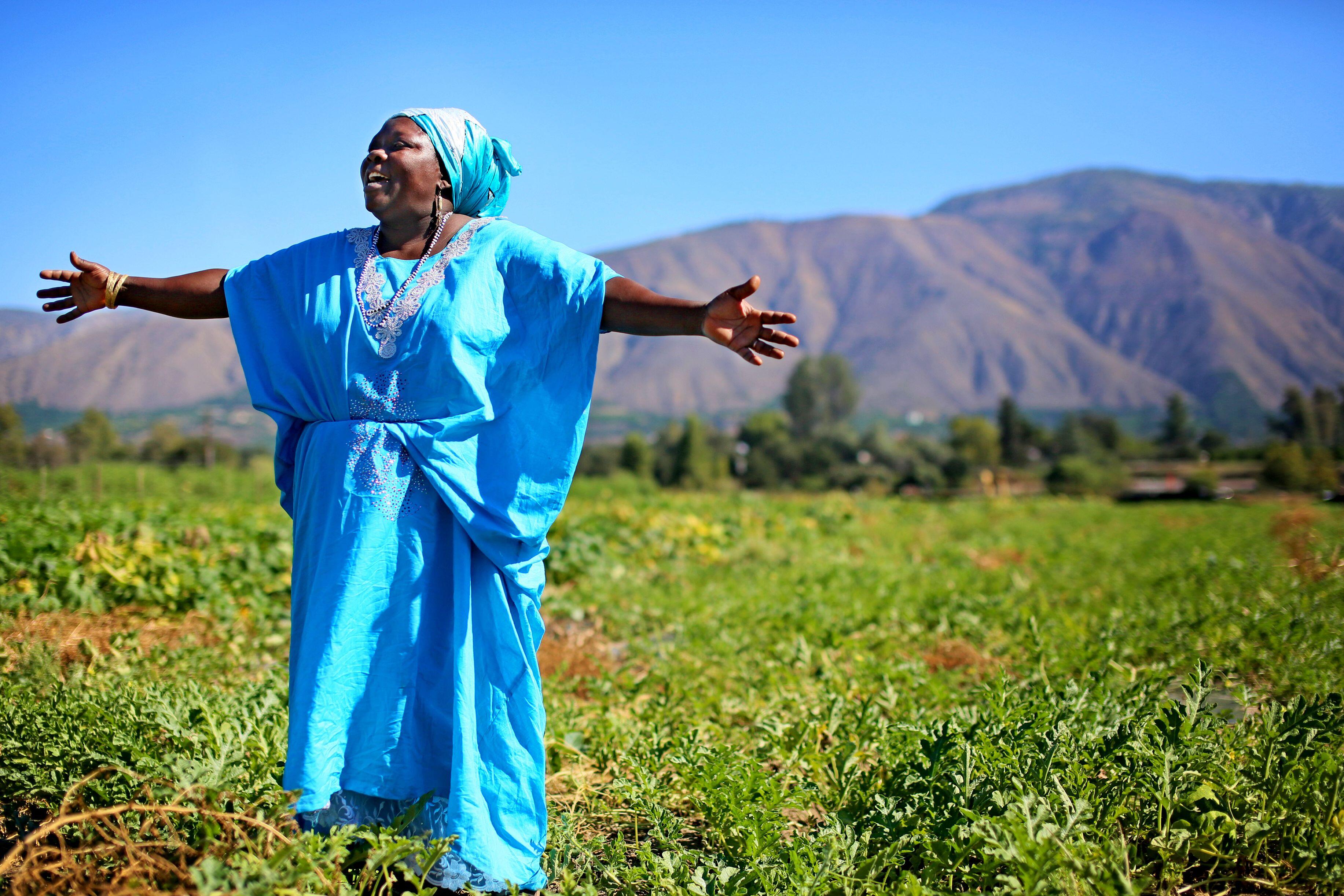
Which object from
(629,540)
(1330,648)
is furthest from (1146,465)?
(1330,648)

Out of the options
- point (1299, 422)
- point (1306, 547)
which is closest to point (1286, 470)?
point (1306, 547)

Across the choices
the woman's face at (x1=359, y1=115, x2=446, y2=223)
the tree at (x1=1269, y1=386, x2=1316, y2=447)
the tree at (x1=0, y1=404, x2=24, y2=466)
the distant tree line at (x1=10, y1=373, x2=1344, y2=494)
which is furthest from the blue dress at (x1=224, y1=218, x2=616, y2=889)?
the tree at (x1=1269, y1=386, x2=1316, y2=447)

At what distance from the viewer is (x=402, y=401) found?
2.29 m

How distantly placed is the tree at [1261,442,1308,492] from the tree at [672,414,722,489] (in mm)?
23839

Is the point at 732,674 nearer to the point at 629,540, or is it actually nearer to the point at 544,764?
the point at 544,764

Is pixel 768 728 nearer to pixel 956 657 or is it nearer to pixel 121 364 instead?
pixel 956 657

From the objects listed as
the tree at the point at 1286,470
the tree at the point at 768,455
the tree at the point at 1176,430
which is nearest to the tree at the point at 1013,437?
the tree at the point at 768,455

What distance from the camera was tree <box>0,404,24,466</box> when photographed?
10.6 metres

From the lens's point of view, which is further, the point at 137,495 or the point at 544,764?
the point at 137,495

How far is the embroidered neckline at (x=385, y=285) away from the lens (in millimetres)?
2279

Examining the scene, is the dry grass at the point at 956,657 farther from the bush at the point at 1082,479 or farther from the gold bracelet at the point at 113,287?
the bush at the point at 1082,479

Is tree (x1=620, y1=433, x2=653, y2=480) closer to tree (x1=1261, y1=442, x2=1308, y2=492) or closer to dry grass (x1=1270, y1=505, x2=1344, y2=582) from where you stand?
tree (x1=1261, y1=442, x2=1308, y2=492)

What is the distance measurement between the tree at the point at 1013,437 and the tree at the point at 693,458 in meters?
20.4

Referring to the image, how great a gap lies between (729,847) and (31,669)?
2.70 m
